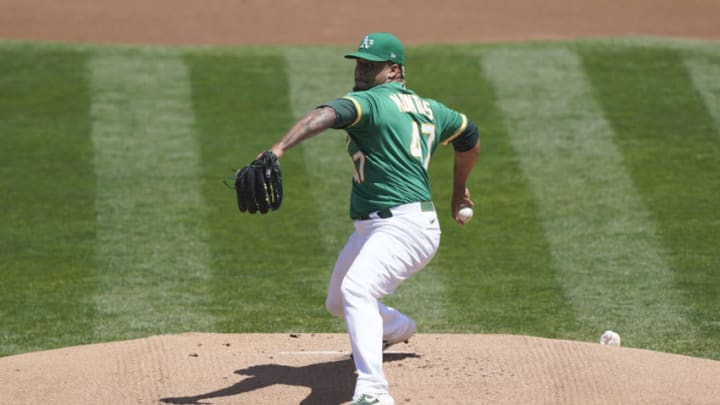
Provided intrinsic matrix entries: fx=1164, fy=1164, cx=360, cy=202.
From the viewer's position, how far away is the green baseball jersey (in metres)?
5.81

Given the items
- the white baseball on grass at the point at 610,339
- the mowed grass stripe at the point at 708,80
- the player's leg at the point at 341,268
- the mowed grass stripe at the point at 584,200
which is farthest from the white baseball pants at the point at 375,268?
the mowed grass stripe at the point at 708,80

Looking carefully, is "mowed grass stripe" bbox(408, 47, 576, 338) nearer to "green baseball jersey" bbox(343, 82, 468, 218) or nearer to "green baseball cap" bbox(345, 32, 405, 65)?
"green baseball jersey" bbox(343, 82, 468, 218)

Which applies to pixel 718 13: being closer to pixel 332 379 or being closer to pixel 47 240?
pixel 47 240

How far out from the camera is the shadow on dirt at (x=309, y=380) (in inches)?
237

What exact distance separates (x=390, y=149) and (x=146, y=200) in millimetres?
5580

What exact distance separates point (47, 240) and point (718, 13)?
10408mm

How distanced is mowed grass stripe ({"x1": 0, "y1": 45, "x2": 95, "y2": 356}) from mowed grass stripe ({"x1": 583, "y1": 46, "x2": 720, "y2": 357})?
448 cm

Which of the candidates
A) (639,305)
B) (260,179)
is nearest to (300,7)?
(639,305)

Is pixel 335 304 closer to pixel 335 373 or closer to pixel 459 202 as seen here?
pixel 335 373

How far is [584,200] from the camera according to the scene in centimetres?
1098

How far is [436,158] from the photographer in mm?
12156

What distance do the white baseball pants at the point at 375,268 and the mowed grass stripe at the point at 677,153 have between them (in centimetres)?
278

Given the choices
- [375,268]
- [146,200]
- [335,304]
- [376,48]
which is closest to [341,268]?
[335,304]

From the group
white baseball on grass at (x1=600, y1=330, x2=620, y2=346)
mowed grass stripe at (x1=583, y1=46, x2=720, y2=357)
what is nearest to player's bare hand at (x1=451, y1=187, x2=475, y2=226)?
white baseball on grass at (x1=600, y1=330, x2=620, y2=346)
